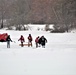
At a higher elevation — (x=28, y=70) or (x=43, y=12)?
(x=43, y=12)

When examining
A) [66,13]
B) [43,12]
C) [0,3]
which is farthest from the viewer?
[43,12]

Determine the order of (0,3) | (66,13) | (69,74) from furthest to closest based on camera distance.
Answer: (0,3) < (66,13) < (69,74)

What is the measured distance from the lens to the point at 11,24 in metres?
74.3

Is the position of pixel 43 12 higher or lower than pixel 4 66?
higher

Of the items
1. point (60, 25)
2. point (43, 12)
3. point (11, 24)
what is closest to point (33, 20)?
point (43, 12)

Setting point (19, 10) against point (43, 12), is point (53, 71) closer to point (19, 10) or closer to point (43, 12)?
point (19, 10)

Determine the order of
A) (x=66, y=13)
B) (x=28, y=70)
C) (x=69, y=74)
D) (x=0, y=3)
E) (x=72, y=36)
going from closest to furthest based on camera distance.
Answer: (x=69, y=74), (x=28, y=70), (x=72, y=36), (x=66, y=13), (x=0, y=3)

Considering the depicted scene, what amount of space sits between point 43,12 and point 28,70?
72329 millimetres

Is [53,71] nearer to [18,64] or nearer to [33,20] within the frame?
[18,64]

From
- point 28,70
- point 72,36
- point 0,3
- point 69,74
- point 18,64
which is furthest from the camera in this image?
point 0,3

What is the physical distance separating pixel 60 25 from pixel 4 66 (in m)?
42.0

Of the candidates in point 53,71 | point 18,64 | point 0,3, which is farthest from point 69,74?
point 0,3

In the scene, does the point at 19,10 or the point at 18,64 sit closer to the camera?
the point at 18,64

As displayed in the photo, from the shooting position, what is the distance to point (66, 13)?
182 feet
